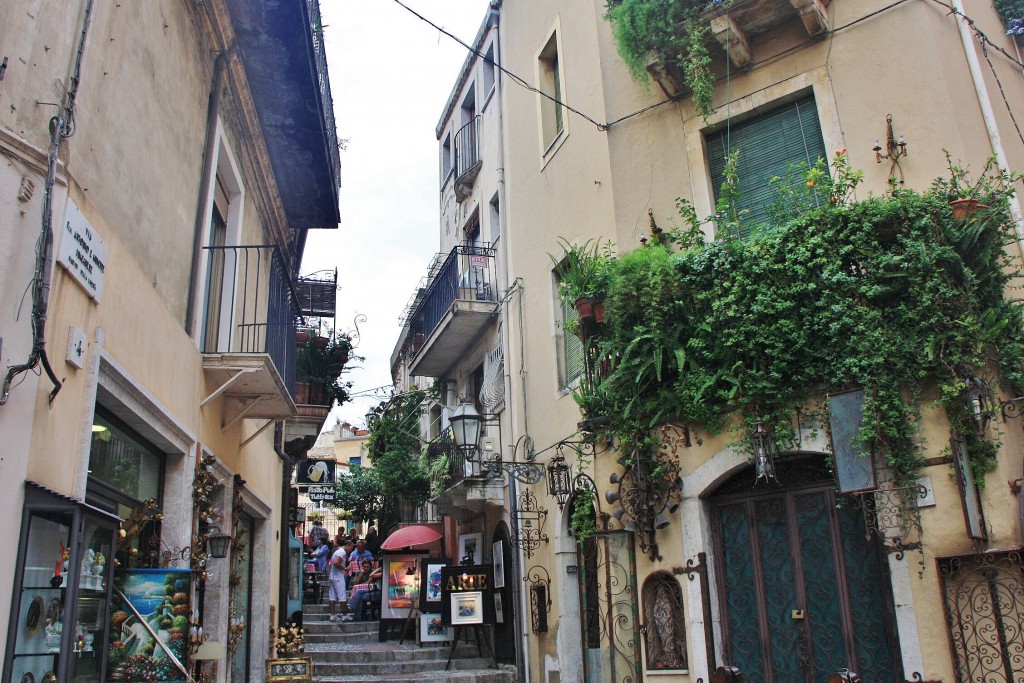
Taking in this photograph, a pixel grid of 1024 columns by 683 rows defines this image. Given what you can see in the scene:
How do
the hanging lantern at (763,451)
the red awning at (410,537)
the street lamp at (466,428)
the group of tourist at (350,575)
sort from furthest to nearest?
the group of tourist at (350,575), the red awning at (410,537), the street lamp at (466,428), the hanging lantern at (763,451)

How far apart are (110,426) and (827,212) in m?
6.41

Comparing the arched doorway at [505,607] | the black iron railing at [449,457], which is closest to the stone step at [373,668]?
the arched doorway at [505,607]

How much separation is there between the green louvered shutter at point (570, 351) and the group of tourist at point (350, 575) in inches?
302

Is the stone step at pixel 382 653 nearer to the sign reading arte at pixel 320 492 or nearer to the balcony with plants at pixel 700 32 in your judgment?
the sign reading arte at pixel 320 492

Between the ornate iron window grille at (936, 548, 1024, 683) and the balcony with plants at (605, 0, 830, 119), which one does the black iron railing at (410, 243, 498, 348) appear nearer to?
the balcony with plants at (605, 0, 830, 119)

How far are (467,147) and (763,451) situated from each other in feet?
39.5

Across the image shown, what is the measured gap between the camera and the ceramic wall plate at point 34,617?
14.1 ft

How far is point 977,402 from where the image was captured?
7070 millimetres

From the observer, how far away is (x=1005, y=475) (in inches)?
277

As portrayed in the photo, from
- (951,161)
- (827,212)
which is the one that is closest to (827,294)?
(827,212)

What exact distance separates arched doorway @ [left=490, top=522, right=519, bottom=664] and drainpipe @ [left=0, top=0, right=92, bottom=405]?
10325mm

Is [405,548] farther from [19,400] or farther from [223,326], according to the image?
[19,400]

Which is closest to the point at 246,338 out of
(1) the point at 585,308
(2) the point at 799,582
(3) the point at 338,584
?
(1) the point at 585,308

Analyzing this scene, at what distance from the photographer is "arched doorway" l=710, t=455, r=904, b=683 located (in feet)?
25.2
